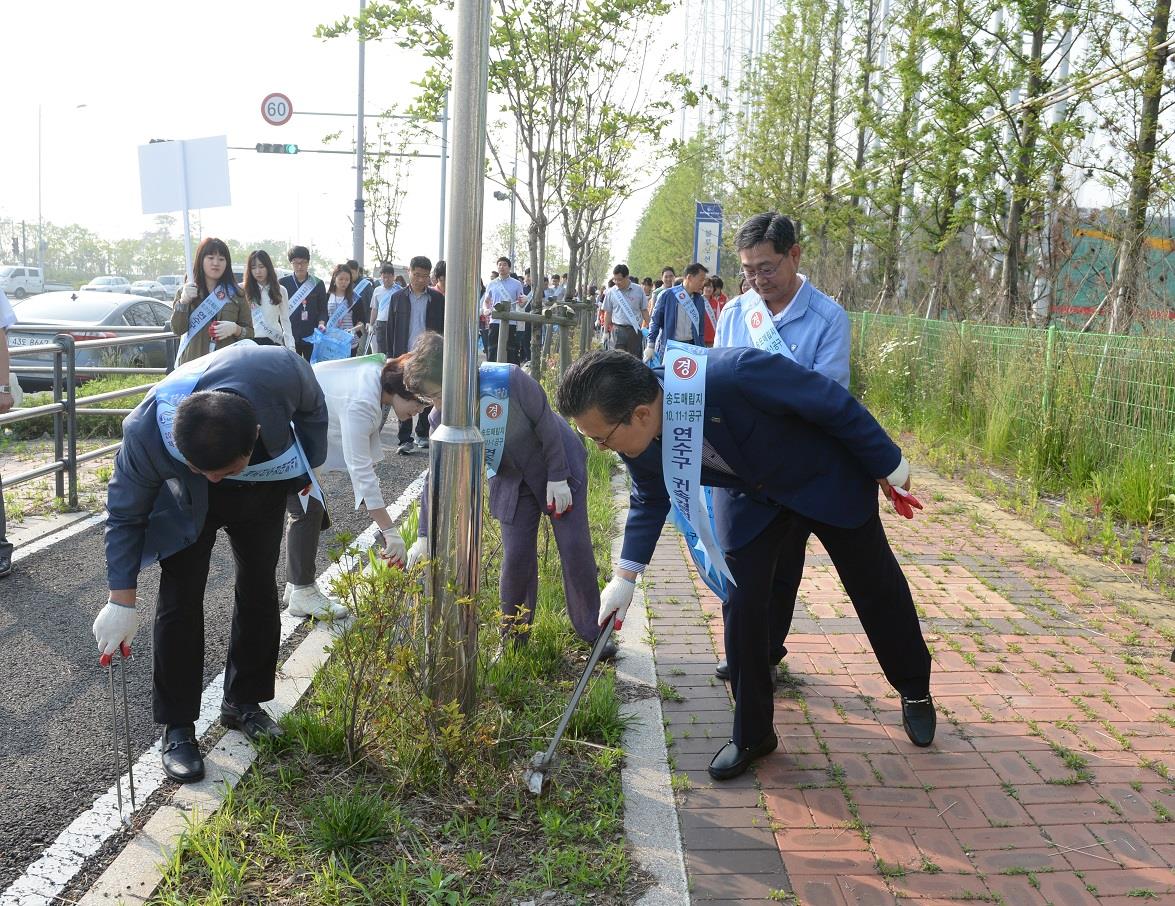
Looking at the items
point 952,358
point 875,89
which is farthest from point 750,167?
point 952,358

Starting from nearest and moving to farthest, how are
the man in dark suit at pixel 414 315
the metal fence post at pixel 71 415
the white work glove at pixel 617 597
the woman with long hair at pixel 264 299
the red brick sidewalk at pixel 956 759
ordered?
the red brick sidewalk at pixel 956 759 → the white work glove at pixel 617 597 → the metal fence post at pixel 71 415 → the woman with long hair at pixel 264 299 → the man in dark suit at pixel 414 315

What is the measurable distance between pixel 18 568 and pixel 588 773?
391 cm

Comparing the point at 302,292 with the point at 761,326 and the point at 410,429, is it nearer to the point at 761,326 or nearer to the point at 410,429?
the point at 410,429

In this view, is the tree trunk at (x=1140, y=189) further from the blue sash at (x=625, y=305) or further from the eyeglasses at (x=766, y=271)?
the blue sash at (x=625, y=305)

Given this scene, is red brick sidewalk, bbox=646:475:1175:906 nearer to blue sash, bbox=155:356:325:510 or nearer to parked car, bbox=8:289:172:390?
blue sash, bbox=155:356:325:510

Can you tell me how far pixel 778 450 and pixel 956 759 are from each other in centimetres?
134

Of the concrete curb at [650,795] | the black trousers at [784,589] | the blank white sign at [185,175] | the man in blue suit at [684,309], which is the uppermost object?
the blank white sign at [185,175]

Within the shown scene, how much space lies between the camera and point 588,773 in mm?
3537

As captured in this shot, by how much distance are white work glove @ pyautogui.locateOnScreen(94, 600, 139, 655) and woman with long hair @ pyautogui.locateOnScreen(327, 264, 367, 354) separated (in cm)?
945

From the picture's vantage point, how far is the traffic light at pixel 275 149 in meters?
26.5

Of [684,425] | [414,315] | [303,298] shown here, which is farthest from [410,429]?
[684,425]

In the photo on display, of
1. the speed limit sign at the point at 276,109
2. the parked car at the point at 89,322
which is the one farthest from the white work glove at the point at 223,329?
the speed limit sign at the point at 276,109

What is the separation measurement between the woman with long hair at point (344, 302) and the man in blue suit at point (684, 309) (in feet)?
12.2

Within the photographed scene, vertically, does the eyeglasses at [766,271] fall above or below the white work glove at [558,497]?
above
